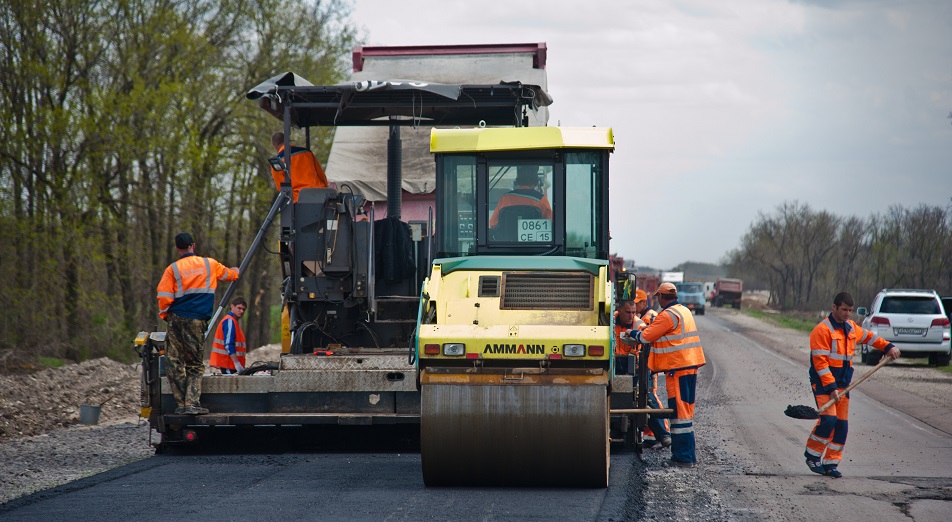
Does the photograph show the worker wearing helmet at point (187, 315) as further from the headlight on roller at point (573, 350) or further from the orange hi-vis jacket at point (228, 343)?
the headlight on roller at point (573, 350)

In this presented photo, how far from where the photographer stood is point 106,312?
2442cm

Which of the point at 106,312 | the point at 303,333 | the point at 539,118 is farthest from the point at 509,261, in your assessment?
the point at 106,312

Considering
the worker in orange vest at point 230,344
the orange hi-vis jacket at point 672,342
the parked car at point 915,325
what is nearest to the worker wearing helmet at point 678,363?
the orange hi-vis jacket at point 672,342

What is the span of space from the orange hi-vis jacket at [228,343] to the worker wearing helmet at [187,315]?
10.1 feet

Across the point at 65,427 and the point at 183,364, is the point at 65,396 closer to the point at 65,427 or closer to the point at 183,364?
the point at 65,427

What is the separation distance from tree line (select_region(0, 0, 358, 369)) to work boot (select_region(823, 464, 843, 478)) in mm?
14753

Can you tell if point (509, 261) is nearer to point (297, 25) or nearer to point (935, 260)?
point (297, 25)

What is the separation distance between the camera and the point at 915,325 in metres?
23.0

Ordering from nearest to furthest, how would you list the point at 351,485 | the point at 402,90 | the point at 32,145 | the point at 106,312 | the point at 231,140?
the point at 351,485
the point at 402,90
the point at 32,145
the point at 106,312
the point at 231,140

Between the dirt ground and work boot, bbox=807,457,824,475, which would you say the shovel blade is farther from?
the dirt ground

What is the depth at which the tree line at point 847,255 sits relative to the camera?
179 ft

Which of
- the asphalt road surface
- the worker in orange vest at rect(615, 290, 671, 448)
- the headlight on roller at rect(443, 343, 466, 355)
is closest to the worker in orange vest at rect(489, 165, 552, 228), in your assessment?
the worker in orange vest at rect(615, 290, 671, 448)

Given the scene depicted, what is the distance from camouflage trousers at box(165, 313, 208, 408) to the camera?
30.0 feet

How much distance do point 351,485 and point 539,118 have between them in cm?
630
